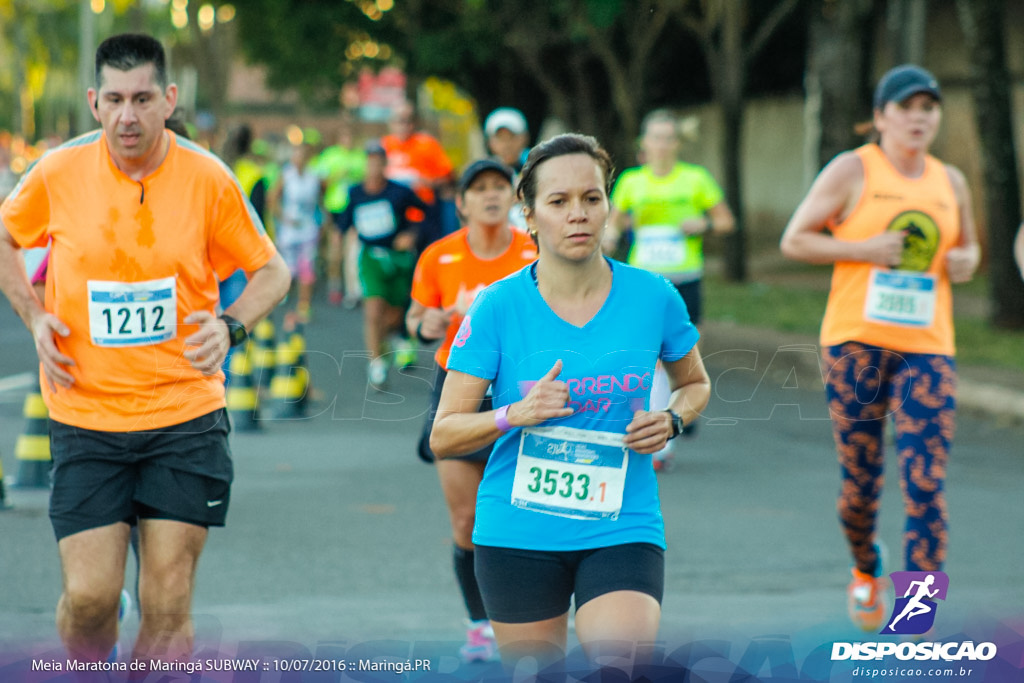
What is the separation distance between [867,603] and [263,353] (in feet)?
22.0

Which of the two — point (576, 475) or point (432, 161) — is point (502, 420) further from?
point (432, 161)

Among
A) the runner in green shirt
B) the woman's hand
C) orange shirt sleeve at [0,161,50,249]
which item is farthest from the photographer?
the runner in green shirt

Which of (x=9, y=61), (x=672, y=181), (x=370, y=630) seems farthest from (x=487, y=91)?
(x=9, y=61)

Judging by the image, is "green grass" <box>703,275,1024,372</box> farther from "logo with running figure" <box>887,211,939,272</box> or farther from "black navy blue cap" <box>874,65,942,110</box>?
"black navy blue cap" <box>874,65,942,110</box>

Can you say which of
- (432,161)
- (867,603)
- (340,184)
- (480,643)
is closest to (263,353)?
(432,161)

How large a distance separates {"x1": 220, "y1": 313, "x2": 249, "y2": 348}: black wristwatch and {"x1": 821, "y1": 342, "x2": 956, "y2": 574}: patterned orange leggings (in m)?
2.40

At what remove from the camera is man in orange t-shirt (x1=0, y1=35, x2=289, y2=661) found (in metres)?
4.29

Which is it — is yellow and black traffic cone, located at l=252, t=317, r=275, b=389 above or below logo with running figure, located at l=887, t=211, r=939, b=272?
below

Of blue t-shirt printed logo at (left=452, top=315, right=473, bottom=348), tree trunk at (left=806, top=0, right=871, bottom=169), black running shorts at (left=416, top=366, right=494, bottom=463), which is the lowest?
black running shorts at (left=416, top=366, right=494, bottom=463)

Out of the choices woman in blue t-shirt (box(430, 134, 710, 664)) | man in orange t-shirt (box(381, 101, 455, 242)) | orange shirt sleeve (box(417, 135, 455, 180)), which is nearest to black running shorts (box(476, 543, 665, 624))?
woman in blue t-shirt (box(430, 134, 710, 664))

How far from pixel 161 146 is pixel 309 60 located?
2878 centimetres

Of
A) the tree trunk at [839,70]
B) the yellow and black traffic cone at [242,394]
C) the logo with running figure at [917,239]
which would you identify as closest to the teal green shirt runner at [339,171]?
the tree trunk at [839,70]

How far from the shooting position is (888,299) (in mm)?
5816

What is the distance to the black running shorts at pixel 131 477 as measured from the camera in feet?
14.1
